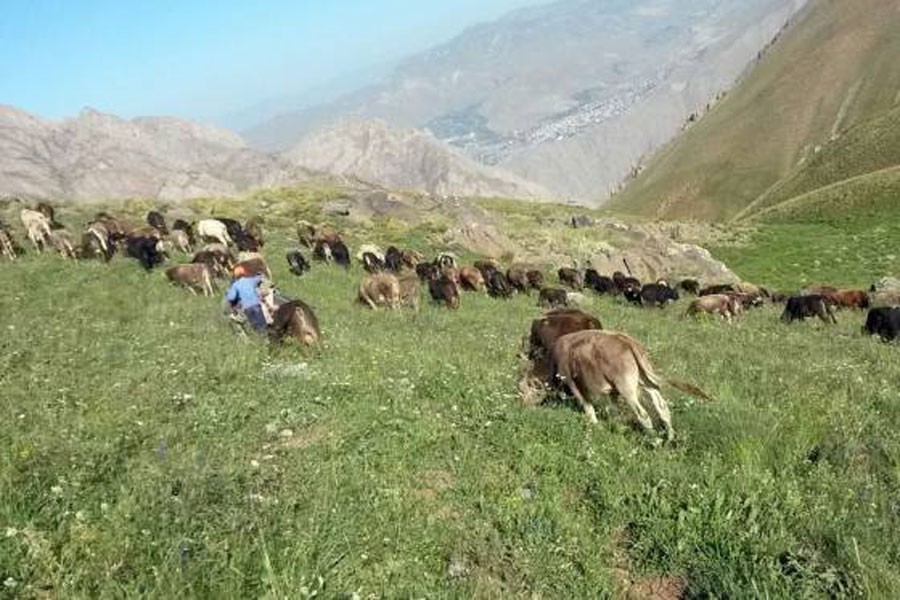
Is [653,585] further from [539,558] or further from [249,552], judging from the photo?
[249,552]

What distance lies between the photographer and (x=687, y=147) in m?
169

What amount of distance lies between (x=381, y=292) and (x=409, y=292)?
123 cm

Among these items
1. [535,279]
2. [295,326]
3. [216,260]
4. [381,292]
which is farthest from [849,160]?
[295,326]

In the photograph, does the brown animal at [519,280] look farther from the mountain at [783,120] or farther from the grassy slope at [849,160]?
the mountain at [783,120]

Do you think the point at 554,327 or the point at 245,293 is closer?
the point at 554,327

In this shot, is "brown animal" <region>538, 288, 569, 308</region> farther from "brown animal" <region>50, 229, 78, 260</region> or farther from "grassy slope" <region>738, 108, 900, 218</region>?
"grassy slope" <region>738, 108, 900, 218</region>

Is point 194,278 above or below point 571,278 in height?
above

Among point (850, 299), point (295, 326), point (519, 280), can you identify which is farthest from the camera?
point (519, 280)

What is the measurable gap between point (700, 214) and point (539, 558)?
13733 centimetres

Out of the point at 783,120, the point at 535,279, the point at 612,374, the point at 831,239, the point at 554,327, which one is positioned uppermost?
the point at 612,374

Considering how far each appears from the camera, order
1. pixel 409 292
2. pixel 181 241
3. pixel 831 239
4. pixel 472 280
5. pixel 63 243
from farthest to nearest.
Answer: pixel 831 239 < pixel 181 241 < pixel 472 280 < pixel 63 243 < pixel 409 292

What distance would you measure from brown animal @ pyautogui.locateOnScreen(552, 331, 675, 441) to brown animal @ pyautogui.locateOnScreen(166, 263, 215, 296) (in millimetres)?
16854

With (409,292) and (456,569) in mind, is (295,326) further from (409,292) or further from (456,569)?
(409,292)

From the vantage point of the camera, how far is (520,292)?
3519 centimetres
